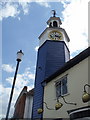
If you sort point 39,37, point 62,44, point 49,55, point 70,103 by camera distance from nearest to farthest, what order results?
point 70,103 < point 49,55 < point 62,44 < point 39,37

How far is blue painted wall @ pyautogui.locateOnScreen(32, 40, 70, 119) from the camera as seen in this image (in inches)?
470

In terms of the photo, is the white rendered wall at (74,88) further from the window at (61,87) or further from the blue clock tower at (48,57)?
the blue clock tower at (48,57)

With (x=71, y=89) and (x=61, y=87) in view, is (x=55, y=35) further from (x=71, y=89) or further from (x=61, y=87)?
(x=71, y=89)

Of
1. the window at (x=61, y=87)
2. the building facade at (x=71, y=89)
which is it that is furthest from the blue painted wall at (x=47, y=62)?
the window at (x=61, y=87)

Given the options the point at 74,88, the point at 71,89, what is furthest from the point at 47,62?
the point at 74,88

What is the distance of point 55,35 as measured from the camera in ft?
50.1

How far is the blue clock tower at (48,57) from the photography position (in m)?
12.0

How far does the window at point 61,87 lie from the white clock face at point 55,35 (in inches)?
255

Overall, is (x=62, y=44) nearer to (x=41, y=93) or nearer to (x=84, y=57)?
(x=41, y=93)

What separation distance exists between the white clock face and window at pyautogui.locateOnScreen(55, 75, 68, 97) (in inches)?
255

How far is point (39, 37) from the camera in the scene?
1667 cm

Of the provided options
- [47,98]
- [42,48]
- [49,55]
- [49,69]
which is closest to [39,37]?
[42,48]

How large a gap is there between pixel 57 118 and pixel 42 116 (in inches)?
88.2

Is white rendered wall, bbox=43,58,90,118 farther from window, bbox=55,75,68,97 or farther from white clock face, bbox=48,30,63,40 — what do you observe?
white clock face, bbox=48,30,63,40
